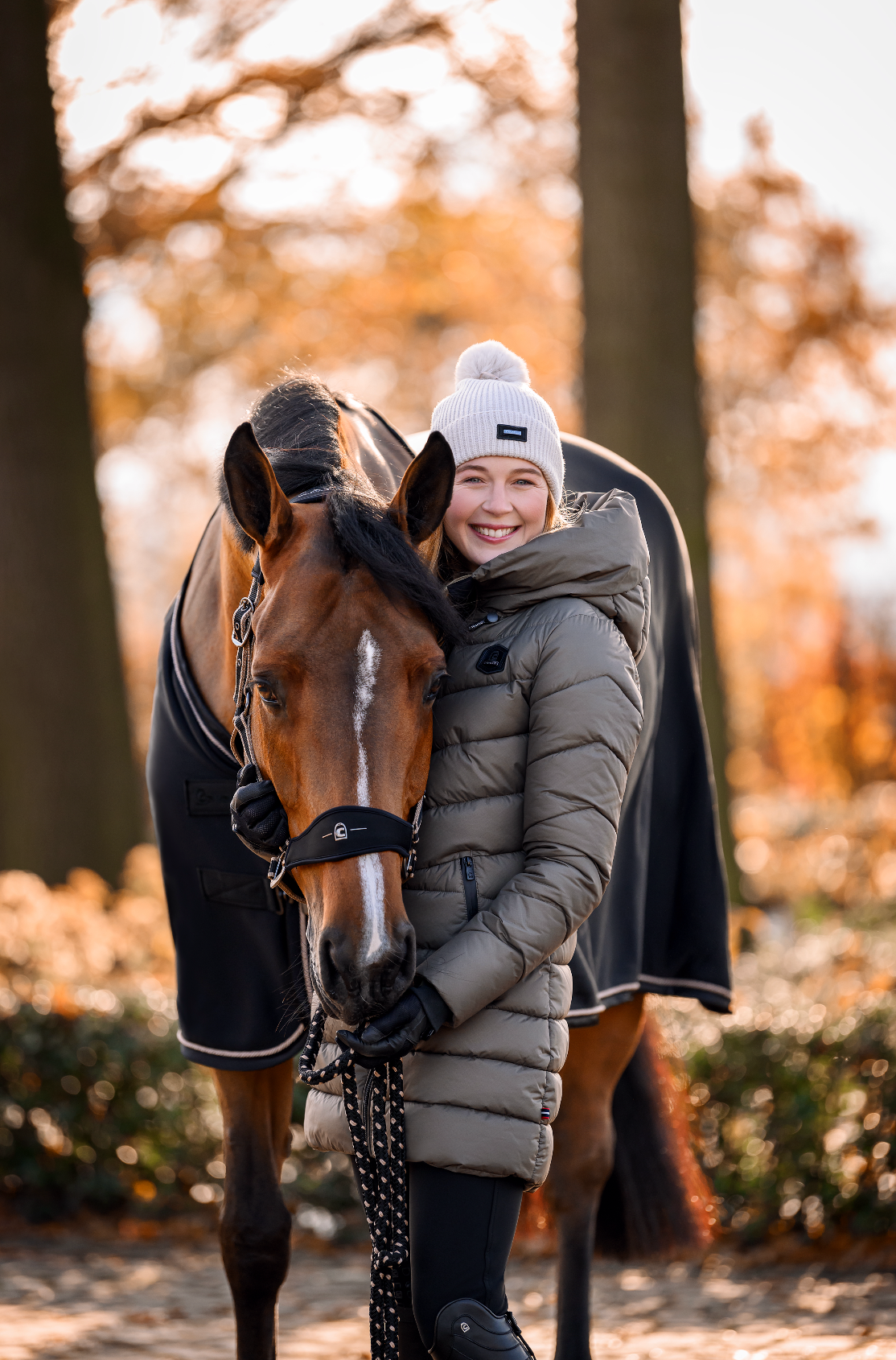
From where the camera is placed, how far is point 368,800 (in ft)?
6.30

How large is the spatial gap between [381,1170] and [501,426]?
1.31 meters

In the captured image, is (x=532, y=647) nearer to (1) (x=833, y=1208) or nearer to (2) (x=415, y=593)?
(2) (x=415, y=593)

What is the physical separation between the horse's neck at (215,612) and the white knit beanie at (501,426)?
0.48 meters

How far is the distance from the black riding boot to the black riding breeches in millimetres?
18

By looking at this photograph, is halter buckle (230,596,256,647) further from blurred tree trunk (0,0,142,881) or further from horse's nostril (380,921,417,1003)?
blurred tree trunk (0,0,142,881)

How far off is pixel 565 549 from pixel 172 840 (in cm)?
122

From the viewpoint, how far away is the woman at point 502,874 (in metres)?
1.98

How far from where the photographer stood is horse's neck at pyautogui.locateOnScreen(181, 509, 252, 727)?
8.55 ft

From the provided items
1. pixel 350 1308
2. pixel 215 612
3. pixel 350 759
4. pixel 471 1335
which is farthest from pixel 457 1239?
pixel 350 1308

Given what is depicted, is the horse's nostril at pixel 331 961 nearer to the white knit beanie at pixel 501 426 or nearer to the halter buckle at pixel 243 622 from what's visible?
the halter buckle at pixel 243 622

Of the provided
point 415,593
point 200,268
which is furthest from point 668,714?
point 200,268

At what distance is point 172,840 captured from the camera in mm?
2877

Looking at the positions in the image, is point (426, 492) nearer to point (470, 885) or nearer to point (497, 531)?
point (497, 531)

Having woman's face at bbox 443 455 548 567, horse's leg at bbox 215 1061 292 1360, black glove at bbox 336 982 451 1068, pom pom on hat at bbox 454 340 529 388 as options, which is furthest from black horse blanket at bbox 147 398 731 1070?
black glove at bbox 336 982 451 1068
